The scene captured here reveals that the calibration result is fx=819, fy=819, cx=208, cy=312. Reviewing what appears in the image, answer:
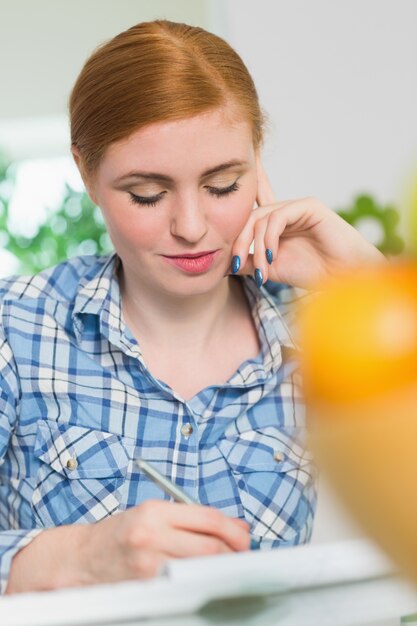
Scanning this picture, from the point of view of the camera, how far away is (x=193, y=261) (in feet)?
3.70

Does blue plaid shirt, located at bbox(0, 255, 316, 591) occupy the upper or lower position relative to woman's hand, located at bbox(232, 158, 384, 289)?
lower

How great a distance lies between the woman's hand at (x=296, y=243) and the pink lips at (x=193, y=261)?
55mm

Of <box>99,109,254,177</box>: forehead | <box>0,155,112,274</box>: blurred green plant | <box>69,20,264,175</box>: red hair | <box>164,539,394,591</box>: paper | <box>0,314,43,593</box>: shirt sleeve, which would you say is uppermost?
<box>69,20,264,175</box>: red hair

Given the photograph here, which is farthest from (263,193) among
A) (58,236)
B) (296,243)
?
(58,236)

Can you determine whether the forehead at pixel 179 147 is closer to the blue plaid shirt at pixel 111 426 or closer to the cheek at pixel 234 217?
the cheek at pixel 234 217

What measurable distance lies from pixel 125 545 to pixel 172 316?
27.6 inches

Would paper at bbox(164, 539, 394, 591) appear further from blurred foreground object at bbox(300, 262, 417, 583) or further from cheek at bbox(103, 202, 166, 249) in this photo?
cheek at bbox(103, 202, 166, 249)

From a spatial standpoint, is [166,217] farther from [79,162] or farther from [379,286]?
[379,286]

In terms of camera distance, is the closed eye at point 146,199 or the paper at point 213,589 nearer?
the paper at point 213,589

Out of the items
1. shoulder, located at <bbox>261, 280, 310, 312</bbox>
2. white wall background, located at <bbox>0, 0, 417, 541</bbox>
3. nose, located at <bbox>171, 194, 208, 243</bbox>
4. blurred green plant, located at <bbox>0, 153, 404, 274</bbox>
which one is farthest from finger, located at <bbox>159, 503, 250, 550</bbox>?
blurred green plant, located at <bbox>0, 153, 404, 274</bbox>

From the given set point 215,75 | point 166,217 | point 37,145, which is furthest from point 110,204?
point 37,145

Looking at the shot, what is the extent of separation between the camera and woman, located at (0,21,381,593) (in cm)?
110

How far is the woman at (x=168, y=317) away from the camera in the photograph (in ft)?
3.60

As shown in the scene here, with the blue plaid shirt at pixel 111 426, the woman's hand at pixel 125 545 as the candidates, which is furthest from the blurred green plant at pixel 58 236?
the woman's hand at pixel 125 545
